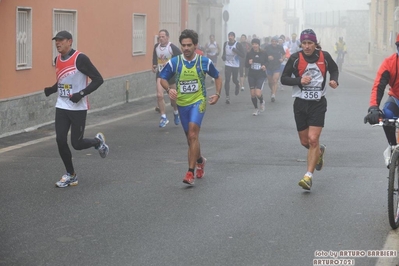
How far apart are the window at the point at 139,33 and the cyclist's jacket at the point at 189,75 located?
14.6 metres

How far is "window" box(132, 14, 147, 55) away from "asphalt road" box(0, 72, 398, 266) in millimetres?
10035

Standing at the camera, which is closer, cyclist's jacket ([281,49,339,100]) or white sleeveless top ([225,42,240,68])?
cyclist's jacket ([281,49,339,100])

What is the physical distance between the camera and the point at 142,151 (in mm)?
13016

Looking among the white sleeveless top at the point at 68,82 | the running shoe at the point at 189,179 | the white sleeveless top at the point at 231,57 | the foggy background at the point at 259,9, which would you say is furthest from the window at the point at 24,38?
the foggy background at the point at 259,9

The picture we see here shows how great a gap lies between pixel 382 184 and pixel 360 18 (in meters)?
55.6

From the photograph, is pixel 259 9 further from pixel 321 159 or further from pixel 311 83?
pixel 311 83

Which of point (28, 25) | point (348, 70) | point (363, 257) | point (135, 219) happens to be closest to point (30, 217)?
point (135, 219)

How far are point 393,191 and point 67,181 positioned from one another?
3.89 meters

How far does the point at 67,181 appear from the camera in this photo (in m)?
9.95

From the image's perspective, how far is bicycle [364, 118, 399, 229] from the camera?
742 centimetres

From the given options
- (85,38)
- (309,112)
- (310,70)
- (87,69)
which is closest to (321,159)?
(309,112)

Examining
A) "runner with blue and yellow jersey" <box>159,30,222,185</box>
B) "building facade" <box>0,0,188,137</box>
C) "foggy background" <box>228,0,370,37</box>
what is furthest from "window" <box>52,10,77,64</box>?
"foggy background" <box>228,0,370,37</box>

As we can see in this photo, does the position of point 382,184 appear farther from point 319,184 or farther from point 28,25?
point 28,25

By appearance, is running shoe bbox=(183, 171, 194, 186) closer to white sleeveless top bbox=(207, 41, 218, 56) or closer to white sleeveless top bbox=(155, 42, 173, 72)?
white sleeveless top bbox=(155, 42, 173, 72)
